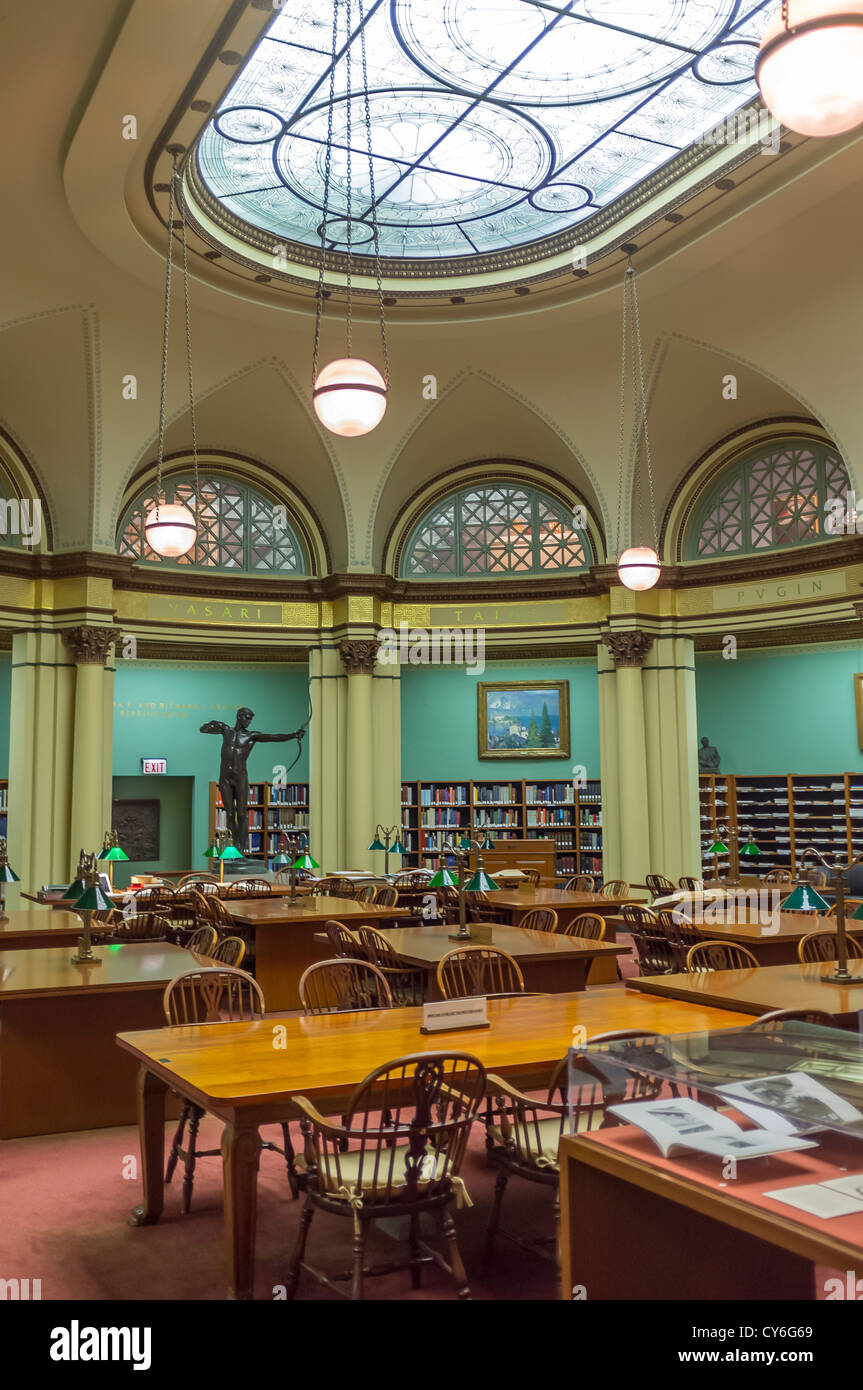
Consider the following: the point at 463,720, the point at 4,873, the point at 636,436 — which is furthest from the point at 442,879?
the point at 463,720

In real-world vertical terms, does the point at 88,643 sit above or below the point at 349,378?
below

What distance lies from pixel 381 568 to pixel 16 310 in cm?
598

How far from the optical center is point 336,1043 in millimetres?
4305

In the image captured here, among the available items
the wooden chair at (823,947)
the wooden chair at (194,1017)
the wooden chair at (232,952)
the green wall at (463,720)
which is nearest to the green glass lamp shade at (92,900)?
the wooden chair at (194,1017)

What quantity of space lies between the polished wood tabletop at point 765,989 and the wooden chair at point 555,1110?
110cm

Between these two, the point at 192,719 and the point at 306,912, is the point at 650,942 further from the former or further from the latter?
the point at 192,719

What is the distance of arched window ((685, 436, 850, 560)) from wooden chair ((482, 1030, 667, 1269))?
10.6m

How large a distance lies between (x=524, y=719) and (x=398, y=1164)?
12155 mm

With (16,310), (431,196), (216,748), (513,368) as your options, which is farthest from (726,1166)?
(216,748)

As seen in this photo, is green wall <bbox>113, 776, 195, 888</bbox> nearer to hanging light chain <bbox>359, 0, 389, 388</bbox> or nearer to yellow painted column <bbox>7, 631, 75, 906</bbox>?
yellow painted column <bbox>7, 631, 75, 906</bbox>

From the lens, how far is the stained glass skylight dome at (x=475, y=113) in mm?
8016

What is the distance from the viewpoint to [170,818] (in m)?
16.1

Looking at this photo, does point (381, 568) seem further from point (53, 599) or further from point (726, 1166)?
point (726, 1166)

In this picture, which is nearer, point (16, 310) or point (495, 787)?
point (16, 310)
